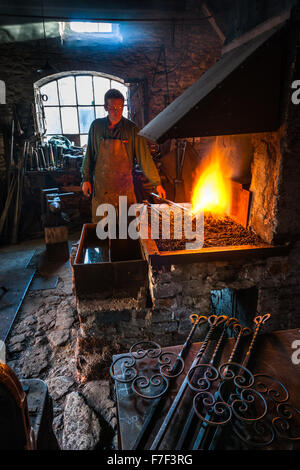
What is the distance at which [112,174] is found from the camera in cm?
427

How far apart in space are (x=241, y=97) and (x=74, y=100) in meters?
7.41

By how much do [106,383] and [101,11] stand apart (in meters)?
6.75

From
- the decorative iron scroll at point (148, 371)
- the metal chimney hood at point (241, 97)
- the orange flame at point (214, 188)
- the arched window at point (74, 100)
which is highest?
the arched window at point (74, 100)

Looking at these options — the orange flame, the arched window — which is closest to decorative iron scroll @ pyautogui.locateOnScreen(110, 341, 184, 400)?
the orange flame

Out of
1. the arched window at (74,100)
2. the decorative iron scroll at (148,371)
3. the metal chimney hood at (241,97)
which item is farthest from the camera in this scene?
the arched window at (74,100)

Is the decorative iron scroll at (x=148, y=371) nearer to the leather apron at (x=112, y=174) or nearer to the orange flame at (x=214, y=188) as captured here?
the orange flame at (x=214, y=188)

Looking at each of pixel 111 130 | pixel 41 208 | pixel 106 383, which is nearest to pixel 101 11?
pixel 111 130

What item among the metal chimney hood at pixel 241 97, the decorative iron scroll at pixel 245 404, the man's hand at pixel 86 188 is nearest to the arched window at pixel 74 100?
the man's hand at pixel 86 188

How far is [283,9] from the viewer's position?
2461 millimetres

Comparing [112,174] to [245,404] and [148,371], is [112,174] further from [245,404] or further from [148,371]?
[245,404]

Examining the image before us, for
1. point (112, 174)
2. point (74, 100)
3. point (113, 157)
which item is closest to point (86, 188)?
point (112, 174)

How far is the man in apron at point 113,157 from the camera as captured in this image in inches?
159

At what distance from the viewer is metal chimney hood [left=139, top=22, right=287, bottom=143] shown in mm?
2400

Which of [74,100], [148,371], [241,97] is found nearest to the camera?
[148,371]
